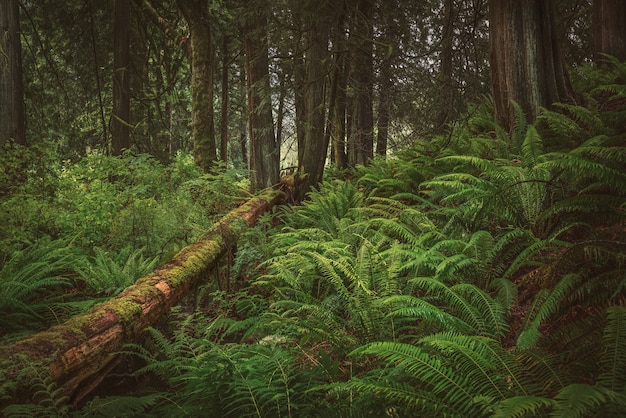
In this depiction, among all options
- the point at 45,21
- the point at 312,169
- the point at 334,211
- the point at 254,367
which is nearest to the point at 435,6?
the point at 312,169

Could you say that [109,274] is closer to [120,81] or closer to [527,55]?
[527,55]

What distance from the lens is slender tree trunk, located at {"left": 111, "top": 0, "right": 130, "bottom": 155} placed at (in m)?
10.6

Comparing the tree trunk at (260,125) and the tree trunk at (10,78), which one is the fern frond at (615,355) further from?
the tree trunk at (10,78)

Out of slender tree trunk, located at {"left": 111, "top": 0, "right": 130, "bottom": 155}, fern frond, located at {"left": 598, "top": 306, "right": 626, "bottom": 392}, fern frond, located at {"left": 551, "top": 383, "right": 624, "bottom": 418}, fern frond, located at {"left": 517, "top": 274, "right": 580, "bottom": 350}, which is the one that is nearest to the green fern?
fern frond, located at {"left": 517, "top": 274, "right": 580, "bottom": 350}

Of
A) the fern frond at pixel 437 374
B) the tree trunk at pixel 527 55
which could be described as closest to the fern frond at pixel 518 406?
the fern frond at pixel 437 374

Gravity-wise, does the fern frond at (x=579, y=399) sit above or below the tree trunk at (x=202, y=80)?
below

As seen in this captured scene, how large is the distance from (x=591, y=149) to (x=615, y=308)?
2.00 m

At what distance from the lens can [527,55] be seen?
19.9 feet

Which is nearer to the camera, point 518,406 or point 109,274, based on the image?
point 518,406

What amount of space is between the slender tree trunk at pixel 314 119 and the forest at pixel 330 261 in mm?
46

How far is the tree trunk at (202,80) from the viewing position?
9828 millimetres

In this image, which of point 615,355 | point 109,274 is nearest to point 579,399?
point 615,355

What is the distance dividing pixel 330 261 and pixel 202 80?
7.52 metres

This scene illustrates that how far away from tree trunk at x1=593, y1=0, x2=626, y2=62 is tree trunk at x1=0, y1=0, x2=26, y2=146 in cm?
1117
